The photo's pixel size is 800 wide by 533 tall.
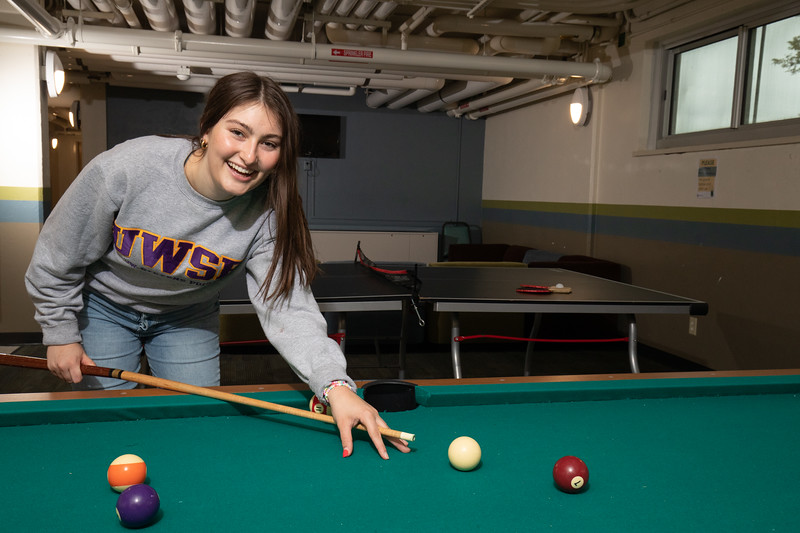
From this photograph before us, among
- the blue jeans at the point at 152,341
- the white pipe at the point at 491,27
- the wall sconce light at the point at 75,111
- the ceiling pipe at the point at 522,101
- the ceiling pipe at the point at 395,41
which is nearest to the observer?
the blue jeans at the point at 152,341

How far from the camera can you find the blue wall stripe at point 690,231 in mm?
4012

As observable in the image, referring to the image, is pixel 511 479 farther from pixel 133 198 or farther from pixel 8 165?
pixel 8 165

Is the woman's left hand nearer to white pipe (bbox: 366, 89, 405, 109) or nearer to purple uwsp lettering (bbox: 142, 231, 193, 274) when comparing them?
purple uwsp lettering (bbox: 142, 231, 193, 274)

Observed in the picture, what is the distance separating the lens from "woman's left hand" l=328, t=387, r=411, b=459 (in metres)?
1.28

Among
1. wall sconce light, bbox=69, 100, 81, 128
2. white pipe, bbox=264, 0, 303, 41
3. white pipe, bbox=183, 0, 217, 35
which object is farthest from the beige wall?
wall sconce light, bbox=69, 100, 81, 128

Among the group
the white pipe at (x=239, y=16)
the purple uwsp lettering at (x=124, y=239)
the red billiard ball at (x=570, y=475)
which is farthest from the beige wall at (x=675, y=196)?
the purple uwsp lettering at (x=124, y=239)

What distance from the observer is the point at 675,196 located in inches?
194

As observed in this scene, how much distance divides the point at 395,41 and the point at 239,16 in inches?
57.2

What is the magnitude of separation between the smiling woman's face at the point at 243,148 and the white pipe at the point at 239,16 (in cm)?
332

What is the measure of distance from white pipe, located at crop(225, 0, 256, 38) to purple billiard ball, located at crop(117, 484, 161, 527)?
13.4 ft

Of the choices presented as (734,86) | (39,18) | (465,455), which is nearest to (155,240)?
(465,455)

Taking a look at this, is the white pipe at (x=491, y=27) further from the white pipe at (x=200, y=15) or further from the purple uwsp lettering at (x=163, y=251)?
the purple uwsp lettering at (x=163, y=251)

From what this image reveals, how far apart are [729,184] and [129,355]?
13.1 feet

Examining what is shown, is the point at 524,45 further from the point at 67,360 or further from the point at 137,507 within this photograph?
the point at 137,507
